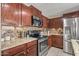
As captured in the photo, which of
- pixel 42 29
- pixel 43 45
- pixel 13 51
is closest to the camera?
pixel 13 51

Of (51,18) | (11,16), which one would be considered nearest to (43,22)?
(51,18)

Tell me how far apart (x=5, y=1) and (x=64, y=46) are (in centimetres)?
92

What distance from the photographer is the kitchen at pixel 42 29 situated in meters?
1.55

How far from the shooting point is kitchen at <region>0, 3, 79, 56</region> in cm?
155

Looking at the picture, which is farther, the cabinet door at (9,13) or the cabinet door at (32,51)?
the cabinet door at (32,51)

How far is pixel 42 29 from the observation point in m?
1.64

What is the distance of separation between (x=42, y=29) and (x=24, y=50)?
1.19 feet

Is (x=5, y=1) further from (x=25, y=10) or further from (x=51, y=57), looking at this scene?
(x=51, y=57)

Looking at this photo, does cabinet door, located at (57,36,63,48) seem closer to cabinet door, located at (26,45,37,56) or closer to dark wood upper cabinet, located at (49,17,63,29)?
dark wood upper cabinet, located at (49,17,63,29)

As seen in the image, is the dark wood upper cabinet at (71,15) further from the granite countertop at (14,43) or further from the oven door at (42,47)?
the granite countertop at (14,43)

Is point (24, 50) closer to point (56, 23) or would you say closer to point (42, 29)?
point (42, 29)

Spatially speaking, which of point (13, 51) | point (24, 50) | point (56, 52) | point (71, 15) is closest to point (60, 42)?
point (56, 52)

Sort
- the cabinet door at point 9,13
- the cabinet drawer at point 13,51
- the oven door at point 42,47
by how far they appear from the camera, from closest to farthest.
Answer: the cabinet drawer at point 13,51, the cabinet door at point 9,13, the oven door at point 42,47

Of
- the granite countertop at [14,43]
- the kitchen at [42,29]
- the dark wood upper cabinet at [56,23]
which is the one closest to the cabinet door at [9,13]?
the kitchen at [42,29]
